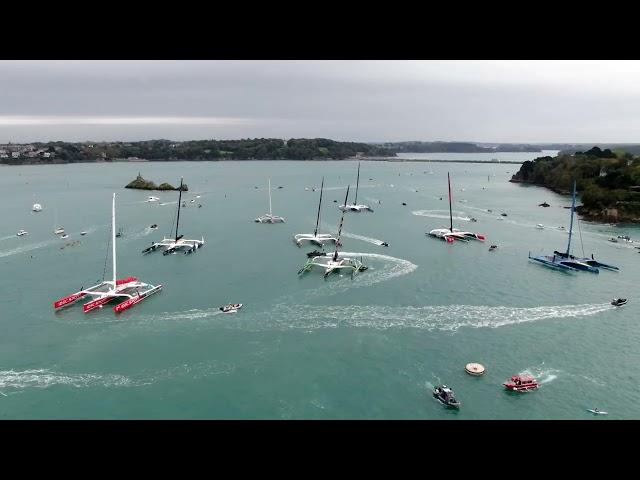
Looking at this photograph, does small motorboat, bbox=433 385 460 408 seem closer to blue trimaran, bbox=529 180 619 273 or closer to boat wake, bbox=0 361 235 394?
boat wake, bbox=0 361 235 394

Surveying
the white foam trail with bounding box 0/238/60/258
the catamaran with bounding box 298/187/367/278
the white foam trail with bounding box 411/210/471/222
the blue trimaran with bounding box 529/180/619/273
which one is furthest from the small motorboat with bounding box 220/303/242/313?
the white foam trail with bounding box 411/210/471/222

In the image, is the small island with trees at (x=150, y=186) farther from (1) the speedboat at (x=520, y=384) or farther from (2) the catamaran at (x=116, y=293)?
(1) the speedboat at (x=520, y=384)

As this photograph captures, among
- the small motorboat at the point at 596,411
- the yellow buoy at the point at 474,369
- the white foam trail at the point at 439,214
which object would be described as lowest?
the small motorboat at the point at 596,411

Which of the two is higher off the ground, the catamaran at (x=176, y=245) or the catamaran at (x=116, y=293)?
the catamaran at (x=176, y=245)

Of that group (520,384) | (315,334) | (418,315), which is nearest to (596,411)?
(520,384)

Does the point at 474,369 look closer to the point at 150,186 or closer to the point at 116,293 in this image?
the point at 116,293

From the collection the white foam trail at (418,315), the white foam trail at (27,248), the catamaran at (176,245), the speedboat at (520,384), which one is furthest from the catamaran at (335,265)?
the white foam trail at (27,248)
